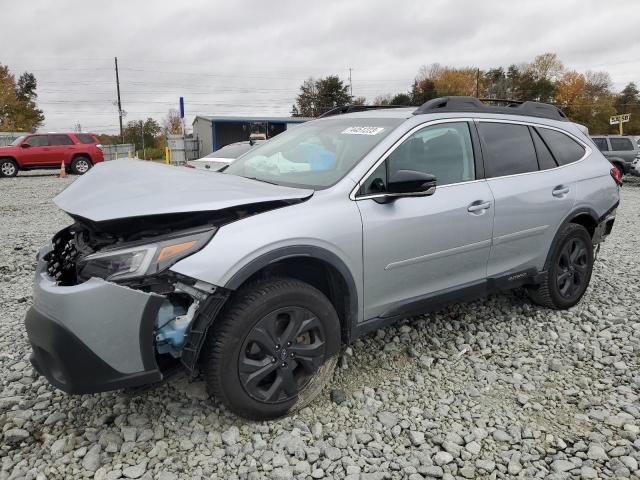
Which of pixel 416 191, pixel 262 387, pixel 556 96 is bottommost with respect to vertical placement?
pixel 262 387

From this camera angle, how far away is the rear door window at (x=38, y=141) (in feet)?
65.8

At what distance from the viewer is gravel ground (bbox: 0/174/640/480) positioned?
A: 95.7 inches

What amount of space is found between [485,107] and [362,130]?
3.56 feet

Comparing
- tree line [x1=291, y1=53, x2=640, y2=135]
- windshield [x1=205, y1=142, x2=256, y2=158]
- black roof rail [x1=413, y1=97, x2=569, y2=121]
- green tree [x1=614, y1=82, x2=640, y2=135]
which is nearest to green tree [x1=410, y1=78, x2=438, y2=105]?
tree line [x1=291, y1=53, x2=640, y2=135]

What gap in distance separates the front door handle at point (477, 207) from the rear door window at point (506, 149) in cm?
27

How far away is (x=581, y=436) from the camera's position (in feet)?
8.79

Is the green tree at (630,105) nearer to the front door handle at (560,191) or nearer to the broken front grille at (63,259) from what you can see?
the front door handle at (560,191)

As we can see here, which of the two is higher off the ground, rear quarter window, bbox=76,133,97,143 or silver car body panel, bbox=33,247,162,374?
rear quarter window, bbox=76,133,97,143

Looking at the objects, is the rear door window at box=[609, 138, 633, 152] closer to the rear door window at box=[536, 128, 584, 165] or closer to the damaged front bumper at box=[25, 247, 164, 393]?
the rear door window at box=[536, 128, 584, 165]

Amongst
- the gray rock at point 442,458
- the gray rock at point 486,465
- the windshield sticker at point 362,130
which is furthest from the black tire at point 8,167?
the gray rock at point 486,465

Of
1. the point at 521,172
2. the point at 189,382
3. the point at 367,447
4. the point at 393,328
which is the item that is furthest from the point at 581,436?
the point at 189,382

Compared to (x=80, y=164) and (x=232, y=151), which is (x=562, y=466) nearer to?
(x=232, y=151)

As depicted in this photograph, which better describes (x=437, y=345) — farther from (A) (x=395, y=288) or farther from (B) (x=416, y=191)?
(B) (x=416, y=191)

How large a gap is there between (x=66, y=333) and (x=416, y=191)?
195 cm
